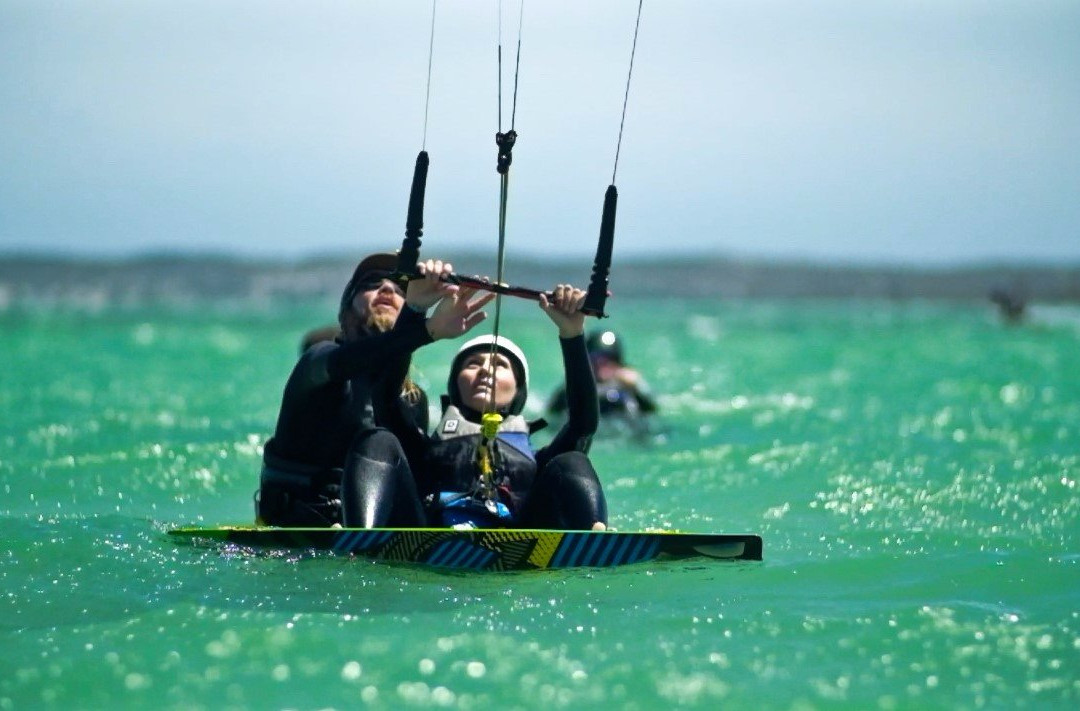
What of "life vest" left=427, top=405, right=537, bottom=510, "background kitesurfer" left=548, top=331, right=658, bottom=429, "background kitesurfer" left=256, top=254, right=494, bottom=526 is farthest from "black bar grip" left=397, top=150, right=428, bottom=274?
"background kitesurfer" left=548, top=331, right=658, bottom=429

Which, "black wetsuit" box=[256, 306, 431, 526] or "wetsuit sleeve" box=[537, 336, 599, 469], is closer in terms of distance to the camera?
"wetsuit sleeve" box=[537, 336, 599, 469]

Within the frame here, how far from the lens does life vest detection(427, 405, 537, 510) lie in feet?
28.3

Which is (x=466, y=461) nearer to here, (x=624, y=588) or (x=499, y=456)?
(x=499, y=456)

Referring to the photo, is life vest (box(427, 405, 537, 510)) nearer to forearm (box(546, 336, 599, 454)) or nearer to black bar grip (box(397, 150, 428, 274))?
forearm (box(546, 336, 599, 454))

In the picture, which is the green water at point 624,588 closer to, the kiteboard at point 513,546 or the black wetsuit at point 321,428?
the kiteboard at point 513,546

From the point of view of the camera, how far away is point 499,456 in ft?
28.2

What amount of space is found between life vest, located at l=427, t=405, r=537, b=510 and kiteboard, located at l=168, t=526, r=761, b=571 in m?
0.82

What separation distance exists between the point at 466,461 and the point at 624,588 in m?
1.35

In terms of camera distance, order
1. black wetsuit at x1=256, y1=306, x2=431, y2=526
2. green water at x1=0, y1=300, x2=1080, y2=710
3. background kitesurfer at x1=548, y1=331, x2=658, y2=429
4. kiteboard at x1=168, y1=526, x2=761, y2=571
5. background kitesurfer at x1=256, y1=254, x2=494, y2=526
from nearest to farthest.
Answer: green water at x1=0, y1=300, x2=1080, y2=710 < kiteboard at x1=168, y1=526, x2=761, y2=571 < background kitesurfer at x1=256, y1=254, x2=494, y2=526 < black wetsuit at x1=256, y1=306, x2=431, y2=526 < background kitesurfer at x1=548, y1=331, x2=658, y2=429

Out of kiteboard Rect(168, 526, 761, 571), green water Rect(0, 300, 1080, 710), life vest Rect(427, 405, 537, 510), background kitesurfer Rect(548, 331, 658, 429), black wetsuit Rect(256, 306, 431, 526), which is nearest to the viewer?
green water Rect(0, 300, 1080, 710)

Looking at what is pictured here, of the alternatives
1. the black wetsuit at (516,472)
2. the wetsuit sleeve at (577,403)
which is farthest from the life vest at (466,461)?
the wetsuit sleeve at (577,403)

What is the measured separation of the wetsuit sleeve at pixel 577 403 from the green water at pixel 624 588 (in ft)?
2.73

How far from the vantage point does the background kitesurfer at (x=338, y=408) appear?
27.2ft

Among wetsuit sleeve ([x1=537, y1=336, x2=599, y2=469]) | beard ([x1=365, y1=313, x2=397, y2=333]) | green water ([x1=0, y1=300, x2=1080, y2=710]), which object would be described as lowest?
green water ([x1=0, y1=300, x2=1080, y2=710])
